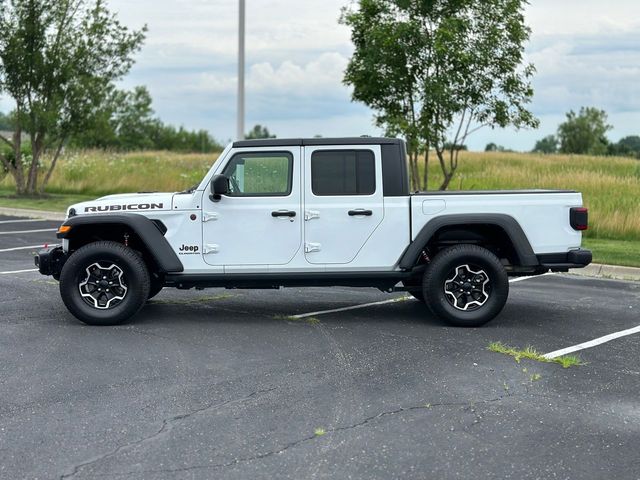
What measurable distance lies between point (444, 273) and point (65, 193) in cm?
2238

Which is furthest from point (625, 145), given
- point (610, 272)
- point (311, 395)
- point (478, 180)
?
point (311, 395)

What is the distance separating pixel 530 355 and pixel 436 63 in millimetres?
10346

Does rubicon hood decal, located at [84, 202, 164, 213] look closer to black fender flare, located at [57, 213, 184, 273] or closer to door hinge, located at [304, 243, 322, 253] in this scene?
black fender flare, located at [57, 213, 184, 273]

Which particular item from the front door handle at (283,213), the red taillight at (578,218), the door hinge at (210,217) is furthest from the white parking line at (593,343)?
the door hinge at (210,217)

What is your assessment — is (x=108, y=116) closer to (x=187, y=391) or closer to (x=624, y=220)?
(x=624, y=220)

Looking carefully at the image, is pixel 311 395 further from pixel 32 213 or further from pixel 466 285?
pixel 32 213

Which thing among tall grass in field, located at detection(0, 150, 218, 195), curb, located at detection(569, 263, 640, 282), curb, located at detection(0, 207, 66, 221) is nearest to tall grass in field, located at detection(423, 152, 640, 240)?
curb, located at detection(569, 263, 640, 282)

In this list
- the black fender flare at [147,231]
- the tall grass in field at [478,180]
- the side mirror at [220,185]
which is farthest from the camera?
the tall grass in field at [478,180]

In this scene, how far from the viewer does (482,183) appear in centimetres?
2570

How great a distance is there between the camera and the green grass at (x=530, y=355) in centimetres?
695

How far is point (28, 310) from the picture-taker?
908 centimetres

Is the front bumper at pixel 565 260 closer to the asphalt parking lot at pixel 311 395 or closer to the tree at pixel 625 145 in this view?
the asphalt parking lot at pixel 311 395

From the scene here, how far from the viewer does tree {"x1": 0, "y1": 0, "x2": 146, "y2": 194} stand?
961 inches

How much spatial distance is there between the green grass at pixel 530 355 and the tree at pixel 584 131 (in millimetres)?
103353
